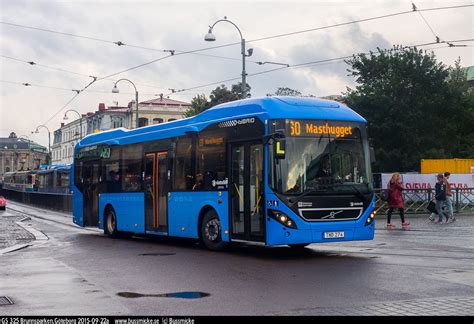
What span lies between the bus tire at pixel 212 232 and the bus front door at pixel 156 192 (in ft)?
6.82

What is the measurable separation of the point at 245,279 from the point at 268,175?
11.0 ft

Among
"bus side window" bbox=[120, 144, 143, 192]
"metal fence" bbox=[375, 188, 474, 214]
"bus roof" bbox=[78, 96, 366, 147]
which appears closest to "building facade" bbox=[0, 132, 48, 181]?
"metal fence" bbox=[375, 188, 474, 214]

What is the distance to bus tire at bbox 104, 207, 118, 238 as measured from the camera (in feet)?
72.0

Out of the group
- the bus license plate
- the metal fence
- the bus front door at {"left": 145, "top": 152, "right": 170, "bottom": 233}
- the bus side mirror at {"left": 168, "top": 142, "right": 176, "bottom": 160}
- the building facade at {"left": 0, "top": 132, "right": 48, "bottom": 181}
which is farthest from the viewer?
the building facade at {"left": 0, "top": 132, "right": 48, "bottom": 181}

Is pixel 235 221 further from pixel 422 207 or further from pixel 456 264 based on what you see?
pixel 422 207

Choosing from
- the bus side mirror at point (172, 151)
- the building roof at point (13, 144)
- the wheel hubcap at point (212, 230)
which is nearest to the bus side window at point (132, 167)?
the bus side mirror at point (172, 151)

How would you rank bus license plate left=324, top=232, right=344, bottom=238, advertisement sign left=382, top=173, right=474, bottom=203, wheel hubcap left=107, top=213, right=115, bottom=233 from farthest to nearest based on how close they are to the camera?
advertisement sign left=382, top=173, right=474, bottom=203, wheel hubcap left=107, top=213, right=115, bottom=233, bus license plate left=324, top=232, right=344, bottom=238

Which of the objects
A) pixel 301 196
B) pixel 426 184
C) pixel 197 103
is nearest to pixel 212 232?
pixel 301 196

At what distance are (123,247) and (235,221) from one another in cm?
448

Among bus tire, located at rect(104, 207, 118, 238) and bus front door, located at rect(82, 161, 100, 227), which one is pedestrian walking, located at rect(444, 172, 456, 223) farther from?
bus front door, located at rect(82, 161, 100, 227)

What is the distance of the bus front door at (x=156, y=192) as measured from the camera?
18.3 metres

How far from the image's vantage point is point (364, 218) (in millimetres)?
14664

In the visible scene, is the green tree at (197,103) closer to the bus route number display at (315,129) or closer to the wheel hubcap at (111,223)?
the wheel hubcap at (111,223)

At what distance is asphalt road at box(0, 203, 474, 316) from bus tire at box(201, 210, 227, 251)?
294mm
